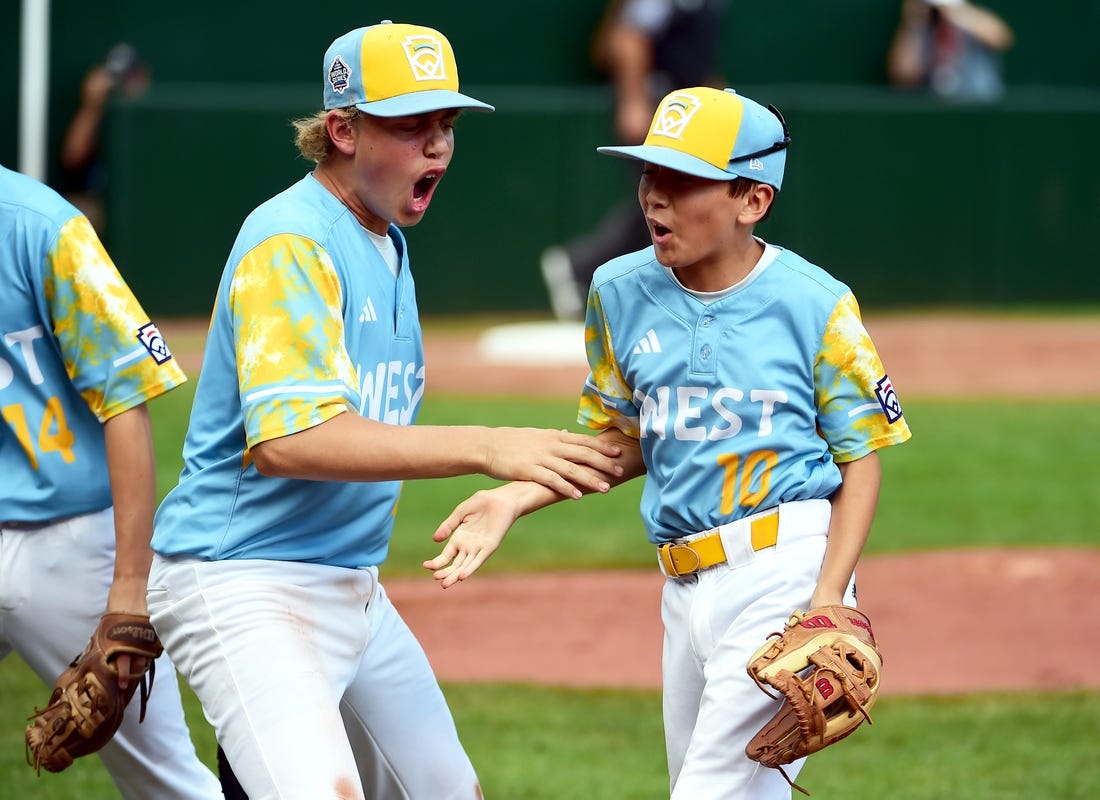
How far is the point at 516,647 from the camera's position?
285 inches

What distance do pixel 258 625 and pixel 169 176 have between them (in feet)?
40.5

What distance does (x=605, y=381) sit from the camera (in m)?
3.65

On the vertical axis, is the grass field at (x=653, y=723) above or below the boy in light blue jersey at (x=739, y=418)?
below

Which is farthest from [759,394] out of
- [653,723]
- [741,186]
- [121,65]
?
[121,65]

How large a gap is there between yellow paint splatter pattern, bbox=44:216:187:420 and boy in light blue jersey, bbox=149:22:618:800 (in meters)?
0.31

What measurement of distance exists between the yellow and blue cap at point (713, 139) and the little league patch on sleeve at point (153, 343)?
3.47 feet

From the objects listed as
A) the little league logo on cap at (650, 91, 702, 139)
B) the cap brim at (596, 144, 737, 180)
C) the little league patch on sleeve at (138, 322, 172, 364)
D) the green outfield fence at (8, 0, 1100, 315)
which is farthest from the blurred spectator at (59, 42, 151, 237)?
the cap brim at (596, 144, 737, 180)

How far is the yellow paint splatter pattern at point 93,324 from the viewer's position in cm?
358

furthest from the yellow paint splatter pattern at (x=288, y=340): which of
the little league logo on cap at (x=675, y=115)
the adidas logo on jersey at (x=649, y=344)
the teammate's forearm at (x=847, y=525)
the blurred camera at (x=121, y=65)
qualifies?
the blurred camera at (x=121, y=65)

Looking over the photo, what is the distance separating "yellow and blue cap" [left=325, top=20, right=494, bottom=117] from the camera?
3.28 meters

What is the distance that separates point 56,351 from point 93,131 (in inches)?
467

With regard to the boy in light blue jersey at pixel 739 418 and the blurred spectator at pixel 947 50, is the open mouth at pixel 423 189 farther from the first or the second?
the blurred spectator at pixel 947 50

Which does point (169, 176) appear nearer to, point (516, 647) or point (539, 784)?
point (516, 647)

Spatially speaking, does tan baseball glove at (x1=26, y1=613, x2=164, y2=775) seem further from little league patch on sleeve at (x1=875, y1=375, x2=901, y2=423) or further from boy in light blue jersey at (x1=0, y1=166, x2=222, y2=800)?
little league patch on sleeve at (x1=875, y1=375, x2=901, y2=423)
